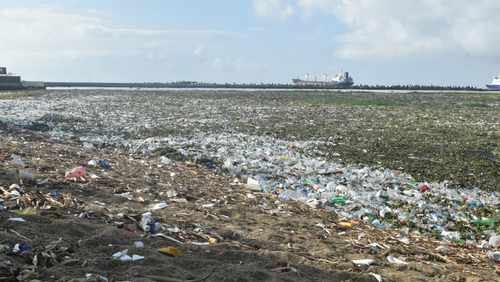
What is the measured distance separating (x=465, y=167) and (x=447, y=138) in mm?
4696

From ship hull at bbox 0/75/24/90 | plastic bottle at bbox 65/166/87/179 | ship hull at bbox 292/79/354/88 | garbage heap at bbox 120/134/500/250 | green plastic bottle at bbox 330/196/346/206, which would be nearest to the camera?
plastic bottle at bbox 65/166/87/179

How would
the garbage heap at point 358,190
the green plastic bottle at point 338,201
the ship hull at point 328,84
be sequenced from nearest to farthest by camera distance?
the garbage heap at point 358,190 → the green plastic bottle at point 338,201 → the ship hull at point 328,84

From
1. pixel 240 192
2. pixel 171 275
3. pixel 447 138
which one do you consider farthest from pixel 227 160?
pixel 447 138

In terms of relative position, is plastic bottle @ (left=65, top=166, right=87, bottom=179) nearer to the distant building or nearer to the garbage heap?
the garbage heap

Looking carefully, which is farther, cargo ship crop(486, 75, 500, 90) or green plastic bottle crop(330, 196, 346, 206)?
cargo ship crop(486, 75, 500, 90)

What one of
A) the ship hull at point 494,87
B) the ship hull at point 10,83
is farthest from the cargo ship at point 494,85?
the ship hull at point 10,83

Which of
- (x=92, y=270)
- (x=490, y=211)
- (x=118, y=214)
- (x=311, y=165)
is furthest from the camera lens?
(x=311, y=165)

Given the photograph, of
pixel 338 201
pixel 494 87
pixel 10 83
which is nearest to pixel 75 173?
pixel 338 201

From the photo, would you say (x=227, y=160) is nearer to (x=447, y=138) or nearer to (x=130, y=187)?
(x=130, y=187)

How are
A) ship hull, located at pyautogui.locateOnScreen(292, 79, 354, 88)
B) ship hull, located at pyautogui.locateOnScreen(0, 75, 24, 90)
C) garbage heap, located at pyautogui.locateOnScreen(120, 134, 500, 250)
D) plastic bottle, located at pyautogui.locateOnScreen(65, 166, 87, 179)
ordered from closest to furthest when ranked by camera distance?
plastic bottle, located at pyautogui.locateOnScreen(65, 166, 87, 179) → garbage heap, located at pyautogui.locateOnScreen(120, 134, 500, 250) → ship hull, located at pyautogui.locateOnScreen(0, 75, 24, 90) → ship hull, located at pyautogui.locateOnScreen(292, 79, 354, 88)

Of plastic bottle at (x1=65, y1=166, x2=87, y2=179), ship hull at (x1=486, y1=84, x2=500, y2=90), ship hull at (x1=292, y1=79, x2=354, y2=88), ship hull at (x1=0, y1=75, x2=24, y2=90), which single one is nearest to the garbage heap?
plastic bottle at (x1=65, y1=166, x2=87, y2=179)

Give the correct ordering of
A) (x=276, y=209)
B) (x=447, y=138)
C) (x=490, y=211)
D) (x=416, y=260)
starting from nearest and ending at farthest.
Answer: (x=416, y=260), (x=276, y=209), (x=490, y=211), (x=447, y=138)

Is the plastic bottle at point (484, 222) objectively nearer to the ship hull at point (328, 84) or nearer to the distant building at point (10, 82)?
the distant building at point (10, 82)

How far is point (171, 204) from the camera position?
6855mm
